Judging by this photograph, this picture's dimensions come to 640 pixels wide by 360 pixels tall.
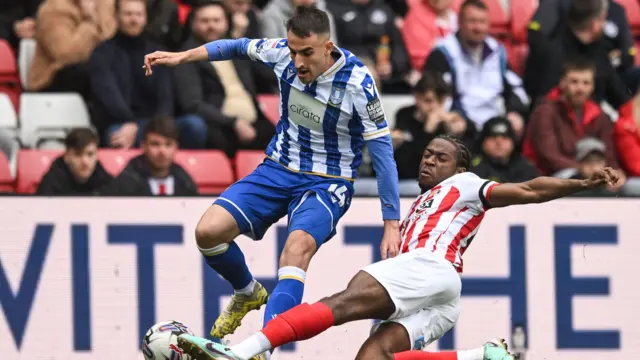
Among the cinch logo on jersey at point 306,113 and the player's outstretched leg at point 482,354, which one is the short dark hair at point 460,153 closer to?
the cinch logo on jersey at point 306,113

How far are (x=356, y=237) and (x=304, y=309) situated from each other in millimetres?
2369

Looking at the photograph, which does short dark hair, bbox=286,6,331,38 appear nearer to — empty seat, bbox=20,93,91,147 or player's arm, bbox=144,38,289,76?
player's arm, bbox=144,38,289,76

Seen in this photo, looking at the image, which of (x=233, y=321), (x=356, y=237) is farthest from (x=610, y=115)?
(x=233, y=321)

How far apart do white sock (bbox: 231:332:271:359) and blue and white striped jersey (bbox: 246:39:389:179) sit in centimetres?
119

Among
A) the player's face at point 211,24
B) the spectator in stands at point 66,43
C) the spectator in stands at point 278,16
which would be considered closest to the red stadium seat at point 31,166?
the spectator in stands at point 66,43

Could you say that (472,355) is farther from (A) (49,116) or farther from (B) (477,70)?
(A) (49,116)

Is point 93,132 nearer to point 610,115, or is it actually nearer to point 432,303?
point 432,303

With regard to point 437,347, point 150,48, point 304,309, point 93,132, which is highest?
point 150,48

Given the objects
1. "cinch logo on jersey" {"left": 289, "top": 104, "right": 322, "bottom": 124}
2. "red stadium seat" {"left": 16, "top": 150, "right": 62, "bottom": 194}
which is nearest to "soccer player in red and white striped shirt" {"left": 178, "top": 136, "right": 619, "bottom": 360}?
"cinch logo on jersey" {"left": 289, "top": 104, "right": 322, "bottom": 124}

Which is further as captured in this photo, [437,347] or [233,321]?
[437,347]

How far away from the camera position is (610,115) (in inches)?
412

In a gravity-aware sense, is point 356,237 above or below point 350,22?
below

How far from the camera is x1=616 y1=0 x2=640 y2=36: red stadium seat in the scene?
11.7m

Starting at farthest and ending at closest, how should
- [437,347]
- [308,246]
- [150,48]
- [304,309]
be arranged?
[150,48] < [437,347] < [308,246] < [304,309]
